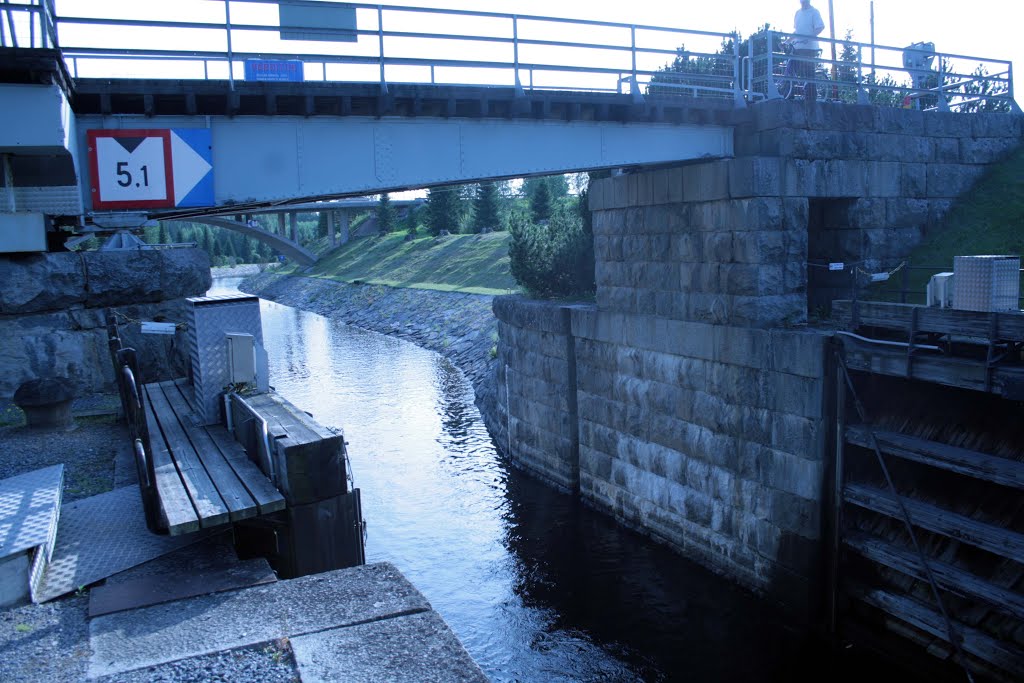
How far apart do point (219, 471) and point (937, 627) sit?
31.1 feet

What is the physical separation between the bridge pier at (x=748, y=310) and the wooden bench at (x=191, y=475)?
8.39 metres

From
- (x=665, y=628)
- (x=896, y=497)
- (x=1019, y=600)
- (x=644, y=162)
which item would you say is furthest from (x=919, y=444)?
(x=644, y=162)

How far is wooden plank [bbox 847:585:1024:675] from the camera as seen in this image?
10250 mm

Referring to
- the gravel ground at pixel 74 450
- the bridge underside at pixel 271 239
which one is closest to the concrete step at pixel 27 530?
the gravel ground at pixel 74 450

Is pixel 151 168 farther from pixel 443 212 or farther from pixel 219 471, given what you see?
pixel 443 212

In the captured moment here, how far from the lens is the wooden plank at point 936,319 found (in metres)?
10.1

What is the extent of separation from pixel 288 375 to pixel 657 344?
2507 cm

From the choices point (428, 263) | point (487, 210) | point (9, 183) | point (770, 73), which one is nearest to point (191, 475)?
point (9, 183)

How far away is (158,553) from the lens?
25.2 feet

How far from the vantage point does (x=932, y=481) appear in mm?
12109

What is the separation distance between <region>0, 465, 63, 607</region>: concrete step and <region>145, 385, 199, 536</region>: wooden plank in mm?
936

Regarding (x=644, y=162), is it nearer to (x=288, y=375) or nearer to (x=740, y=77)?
(x=740, y=77)

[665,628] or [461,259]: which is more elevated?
[461,259]

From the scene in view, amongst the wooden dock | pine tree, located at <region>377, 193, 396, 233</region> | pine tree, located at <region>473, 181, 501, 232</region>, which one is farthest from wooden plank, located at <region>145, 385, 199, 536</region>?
pine tree, located at <region>377, 193, 396, 233</region>
